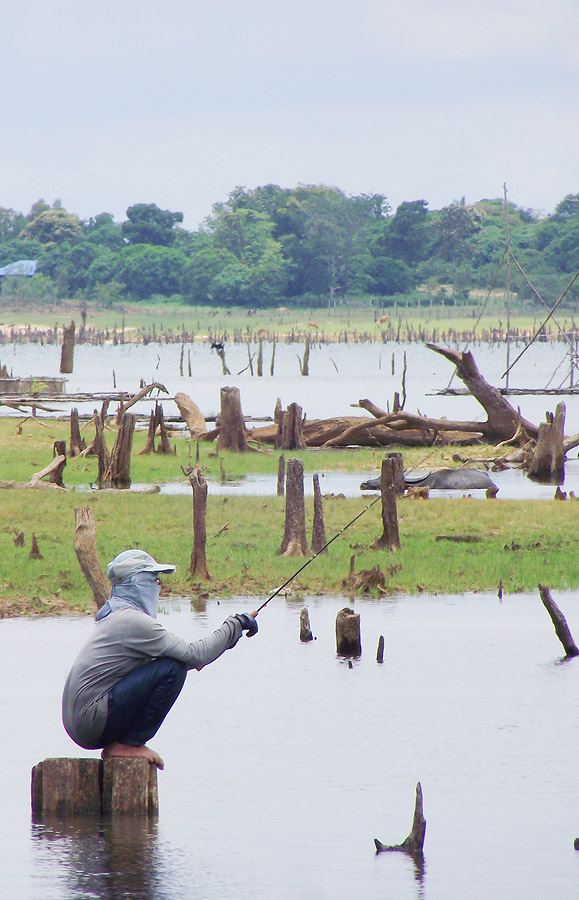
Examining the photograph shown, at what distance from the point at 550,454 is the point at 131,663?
21.5m

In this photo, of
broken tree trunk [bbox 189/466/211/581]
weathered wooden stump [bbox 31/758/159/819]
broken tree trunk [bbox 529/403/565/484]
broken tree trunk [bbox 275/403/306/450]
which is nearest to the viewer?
weathered wooden stump [bbox 31/758/159/819]

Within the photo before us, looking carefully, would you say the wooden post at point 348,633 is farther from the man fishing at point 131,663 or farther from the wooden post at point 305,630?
the man fishing at point 131,663

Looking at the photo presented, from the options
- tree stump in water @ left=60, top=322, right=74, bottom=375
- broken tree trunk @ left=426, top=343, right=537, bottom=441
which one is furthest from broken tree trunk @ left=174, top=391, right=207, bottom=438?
tree stump in water @ left=60, top=322, right=74, bottom=375

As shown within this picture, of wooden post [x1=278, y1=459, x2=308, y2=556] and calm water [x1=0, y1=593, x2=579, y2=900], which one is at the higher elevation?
wooden post [x1=278, y1=459, x2=308, y2=556]

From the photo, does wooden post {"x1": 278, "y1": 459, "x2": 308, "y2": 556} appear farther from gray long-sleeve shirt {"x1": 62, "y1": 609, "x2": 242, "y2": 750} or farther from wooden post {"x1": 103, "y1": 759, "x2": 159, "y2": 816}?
gray long-sleeve shirt {"x1": 62, "y1": 609, "x2": 242, "y2": 750}

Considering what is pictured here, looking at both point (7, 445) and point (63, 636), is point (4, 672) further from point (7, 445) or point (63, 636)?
point (7, 445)

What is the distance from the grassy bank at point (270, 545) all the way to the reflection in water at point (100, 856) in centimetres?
688

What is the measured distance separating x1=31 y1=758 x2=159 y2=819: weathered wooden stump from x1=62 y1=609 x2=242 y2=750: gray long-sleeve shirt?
195 mm

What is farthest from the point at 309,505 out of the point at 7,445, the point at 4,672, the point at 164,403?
the point at 164,403

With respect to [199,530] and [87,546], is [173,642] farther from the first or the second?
[199,530]

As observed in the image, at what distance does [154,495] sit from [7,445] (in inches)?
424

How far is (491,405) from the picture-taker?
3300cm

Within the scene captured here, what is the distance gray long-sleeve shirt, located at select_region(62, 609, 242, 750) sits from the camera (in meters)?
8.12

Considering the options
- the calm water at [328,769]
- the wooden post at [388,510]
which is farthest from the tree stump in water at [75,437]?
the calm water at [328,769]
